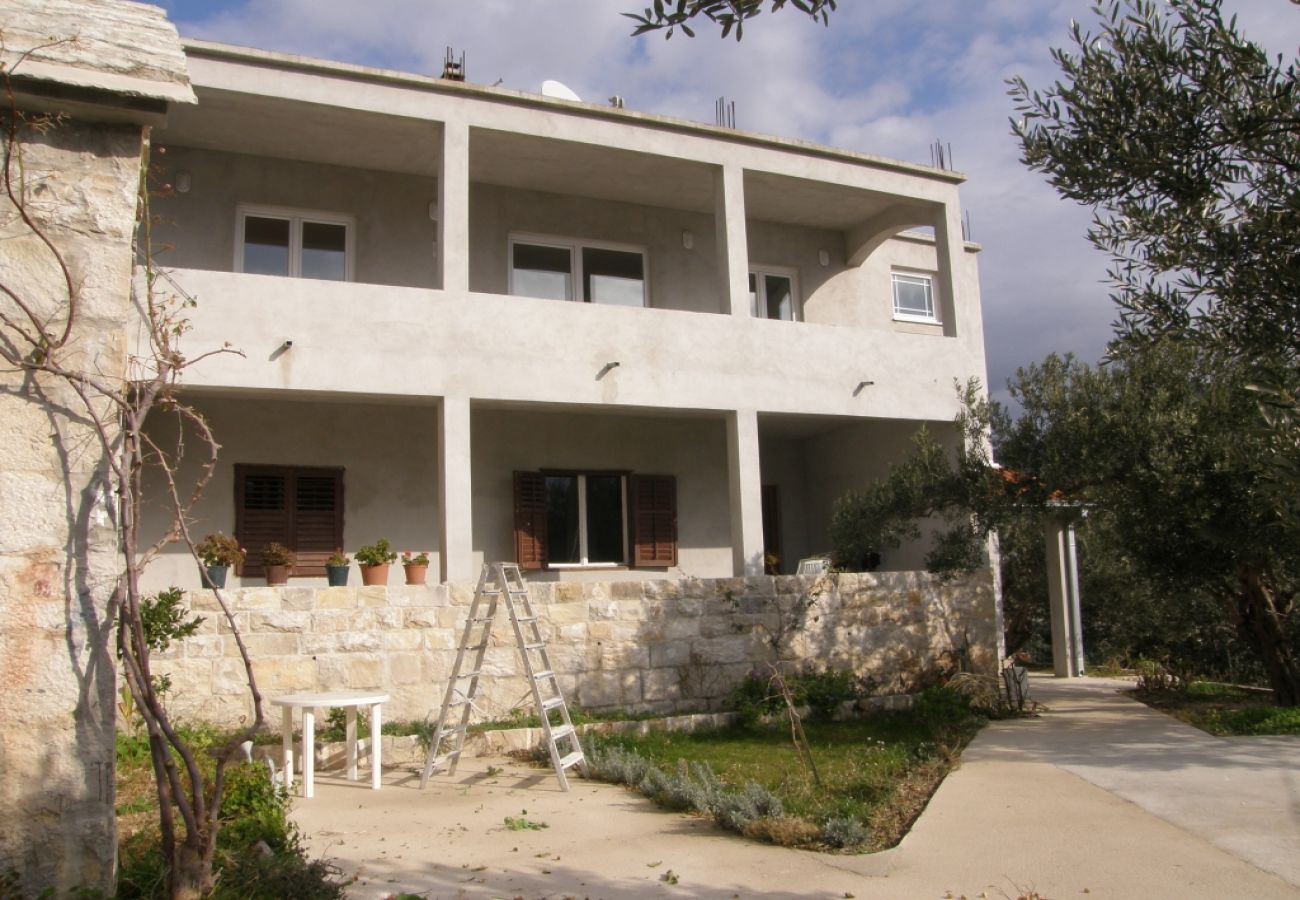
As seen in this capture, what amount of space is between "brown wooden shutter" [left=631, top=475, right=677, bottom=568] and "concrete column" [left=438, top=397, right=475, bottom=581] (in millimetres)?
3731

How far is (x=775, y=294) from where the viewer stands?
53.5ft

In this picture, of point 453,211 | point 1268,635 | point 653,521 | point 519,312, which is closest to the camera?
point 453,211

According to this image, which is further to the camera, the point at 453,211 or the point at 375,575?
the point at 453,211

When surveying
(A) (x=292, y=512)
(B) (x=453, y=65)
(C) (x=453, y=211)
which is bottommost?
(A) (x=292, y=512)

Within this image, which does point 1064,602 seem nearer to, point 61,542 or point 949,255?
point 949,255

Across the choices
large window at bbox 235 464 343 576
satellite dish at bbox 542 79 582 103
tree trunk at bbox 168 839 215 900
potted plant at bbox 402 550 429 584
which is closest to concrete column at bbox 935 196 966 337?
satellite dish at bbox 542 79 582 103

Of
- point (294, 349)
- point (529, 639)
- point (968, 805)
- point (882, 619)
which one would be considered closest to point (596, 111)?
point (294, 349)

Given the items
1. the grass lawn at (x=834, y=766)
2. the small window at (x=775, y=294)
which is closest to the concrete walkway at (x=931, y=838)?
the grass lawn at (x=834, y=766)

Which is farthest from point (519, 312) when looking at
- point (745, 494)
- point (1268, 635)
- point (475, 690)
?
point (1268, 635)

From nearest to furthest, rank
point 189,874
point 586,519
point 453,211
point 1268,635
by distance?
point 189,874 < point 453,211 < point 1268,635 < point 586,519

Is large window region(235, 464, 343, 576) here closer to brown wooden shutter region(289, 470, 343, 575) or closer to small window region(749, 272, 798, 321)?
brown wooden shutter region(289, 470, 343, 575)

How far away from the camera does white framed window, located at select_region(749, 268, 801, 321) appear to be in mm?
16047

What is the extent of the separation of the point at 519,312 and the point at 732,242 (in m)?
3.10

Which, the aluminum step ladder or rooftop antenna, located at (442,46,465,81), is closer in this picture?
the aluminum step ladder
